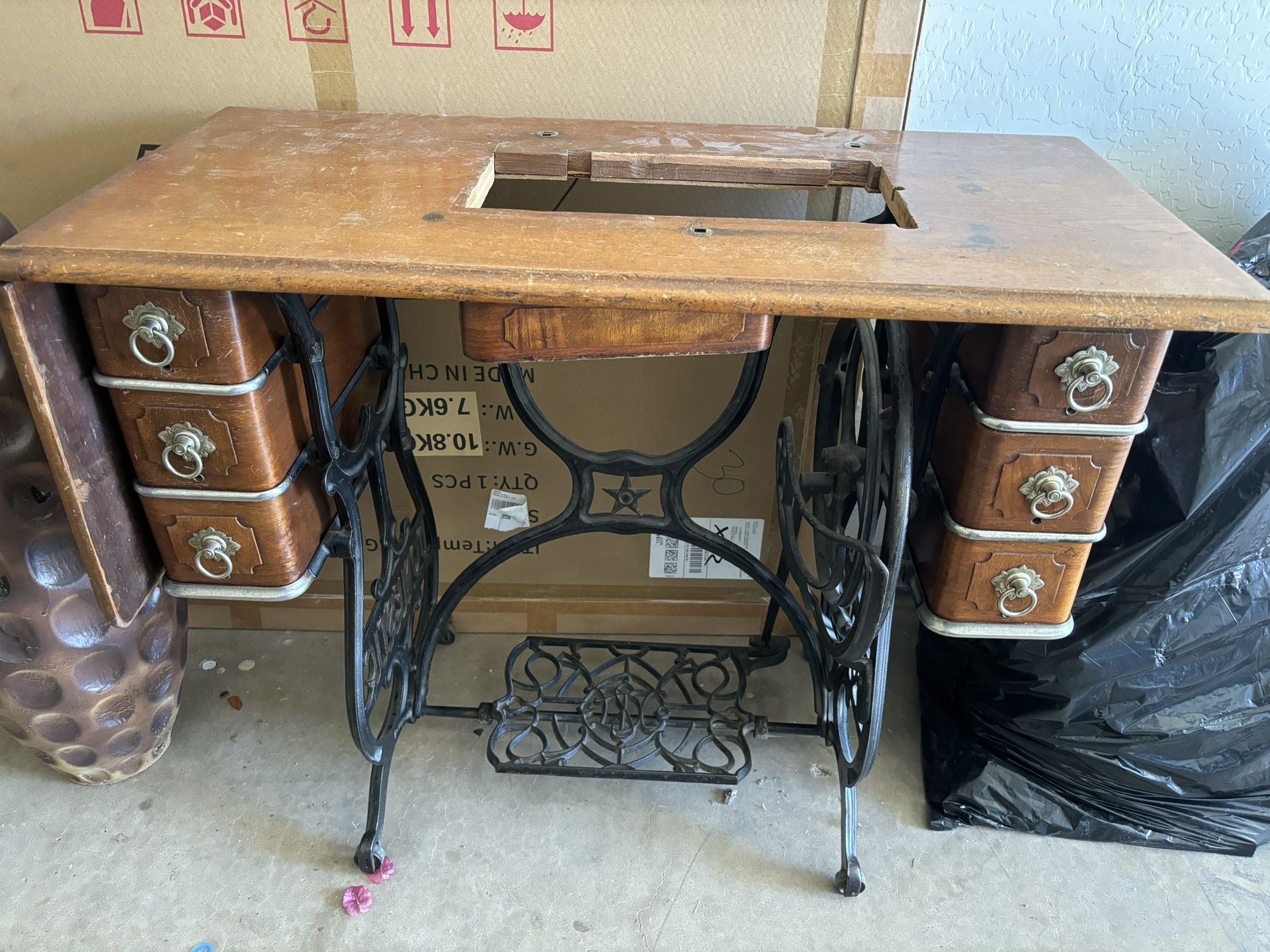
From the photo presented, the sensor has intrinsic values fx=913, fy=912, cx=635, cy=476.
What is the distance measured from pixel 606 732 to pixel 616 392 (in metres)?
0.58

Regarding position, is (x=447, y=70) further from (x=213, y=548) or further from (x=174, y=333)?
(x=213, y=548)

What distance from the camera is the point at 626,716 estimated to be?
1.56 m

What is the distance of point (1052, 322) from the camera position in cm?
86

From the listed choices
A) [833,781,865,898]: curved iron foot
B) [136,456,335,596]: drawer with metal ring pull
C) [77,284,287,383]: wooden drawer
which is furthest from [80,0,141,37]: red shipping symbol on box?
[833,781,865,898]: curved iron foot

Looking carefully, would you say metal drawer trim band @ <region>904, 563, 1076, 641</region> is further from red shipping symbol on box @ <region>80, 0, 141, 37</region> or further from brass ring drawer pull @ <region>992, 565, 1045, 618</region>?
red shipping symbol on box @ <region>80, 0, 141, 37</region>

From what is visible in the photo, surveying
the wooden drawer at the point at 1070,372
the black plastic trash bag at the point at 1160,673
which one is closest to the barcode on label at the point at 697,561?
the black plastic trash bag at the point at 1160,673

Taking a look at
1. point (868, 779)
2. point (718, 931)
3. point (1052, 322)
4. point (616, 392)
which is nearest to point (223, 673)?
point (616, 392)

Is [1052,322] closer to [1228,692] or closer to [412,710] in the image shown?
[1228,692]

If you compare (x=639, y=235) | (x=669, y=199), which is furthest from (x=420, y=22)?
(x=639, y=235)

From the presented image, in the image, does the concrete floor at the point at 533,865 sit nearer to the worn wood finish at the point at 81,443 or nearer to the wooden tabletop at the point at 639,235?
the worn wood finish at the point at 81,443

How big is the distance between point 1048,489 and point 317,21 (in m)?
1.19

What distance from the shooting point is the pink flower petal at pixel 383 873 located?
1392 mm

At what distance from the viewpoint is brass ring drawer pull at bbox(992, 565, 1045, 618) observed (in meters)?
1.10

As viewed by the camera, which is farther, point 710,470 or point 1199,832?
point 710,470
